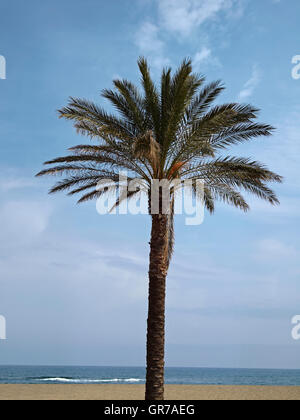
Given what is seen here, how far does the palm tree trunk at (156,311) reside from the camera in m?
14.1

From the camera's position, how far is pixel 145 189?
16.2 m

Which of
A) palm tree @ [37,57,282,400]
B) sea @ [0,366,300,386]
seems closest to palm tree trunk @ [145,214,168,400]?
palm tree @ [37,57,282,400]

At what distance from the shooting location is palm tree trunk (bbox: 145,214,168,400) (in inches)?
556

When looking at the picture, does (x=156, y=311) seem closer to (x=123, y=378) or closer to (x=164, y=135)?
(x=164, y=135)

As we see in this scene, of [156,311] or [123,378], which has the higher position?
[156,311]

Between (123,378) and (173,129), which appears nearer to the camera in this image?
(173,129)

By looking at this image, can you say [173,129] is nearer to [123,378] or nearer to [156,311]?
[156,311]

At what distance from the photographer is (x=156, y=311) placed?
1455 centimetres

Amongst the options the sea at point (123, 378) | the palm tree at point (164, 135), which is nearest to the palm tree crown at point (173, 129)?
the palm tree at point (164, 135)

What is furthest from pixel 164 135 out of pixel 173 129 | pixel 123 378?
pixel 123 378

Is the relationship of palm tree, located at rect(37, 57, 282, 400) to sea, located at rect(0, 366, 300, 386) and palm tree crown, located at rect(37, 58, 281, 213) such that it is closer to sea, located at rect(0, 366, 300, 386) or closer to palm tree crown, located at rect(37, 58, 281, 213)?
palm tree crown, located at rect(37, 58, 281, 213)
